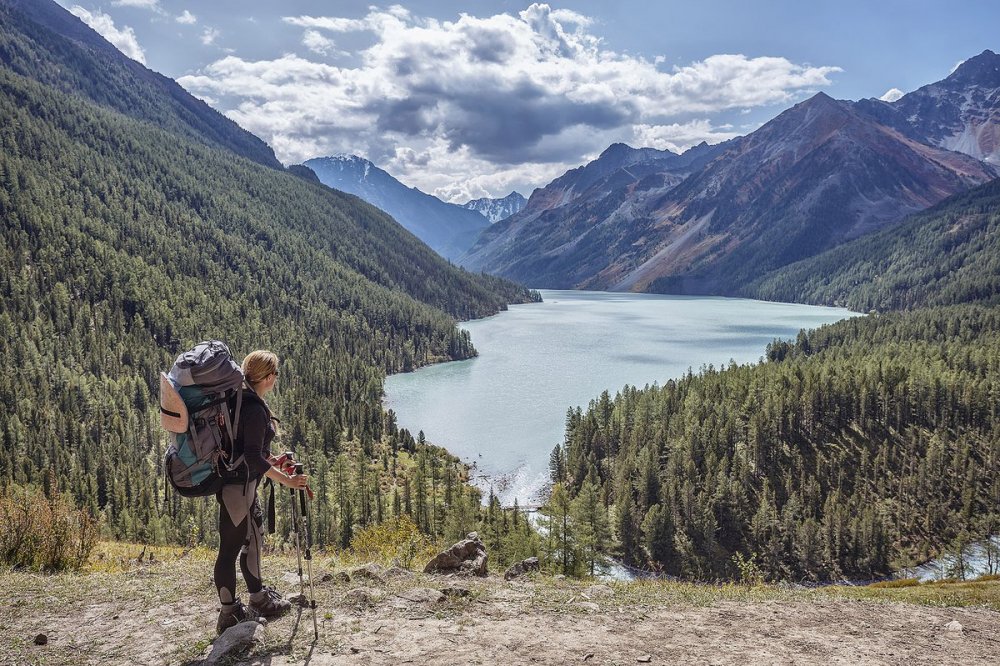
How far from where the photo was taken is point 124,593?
12.6 meters

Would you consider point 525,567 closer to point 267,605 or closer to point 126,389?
point 267,605

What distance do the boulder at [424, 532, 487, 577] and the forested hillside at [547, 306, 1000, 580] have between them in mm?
38210

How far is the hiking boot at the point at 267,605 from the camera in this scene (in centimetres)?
1034

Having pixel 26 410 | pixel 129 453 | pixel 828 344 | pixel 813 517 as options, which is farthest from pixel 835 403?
pixel 26 410

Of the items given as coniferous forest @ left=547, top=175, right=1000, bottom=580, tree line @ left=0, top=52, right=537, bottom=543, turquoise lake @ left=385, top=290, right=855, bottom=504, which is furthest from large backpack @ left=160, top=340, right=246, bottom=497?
turquoise lake @ left=385, top=290, right=855, bottom=504

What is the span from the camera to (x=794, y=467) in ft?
284

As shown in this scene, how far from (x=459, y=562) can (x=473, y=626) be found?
6445mm

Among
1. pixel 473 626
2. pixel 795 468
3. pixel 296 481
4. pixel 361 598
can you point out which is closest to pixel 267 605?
pixel 361 598

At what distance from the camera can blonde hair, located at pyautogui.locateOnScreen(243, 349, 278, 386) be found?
9.48 metres

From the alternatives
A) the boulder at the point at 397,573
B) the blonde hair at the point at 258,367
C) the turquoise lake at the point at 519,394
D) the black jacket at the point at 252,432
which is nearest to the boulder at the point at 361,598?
the boulder at the point at 397,573

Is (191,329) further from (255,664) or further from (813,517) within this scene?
(255,664)

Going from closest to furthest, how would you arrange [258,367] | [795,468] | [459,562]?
1. [258,367]
2. [459,562]
3. [795,468]

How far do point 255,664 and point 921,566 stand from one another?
8644cm

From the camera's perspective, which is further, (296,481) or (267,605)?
(267,605)
